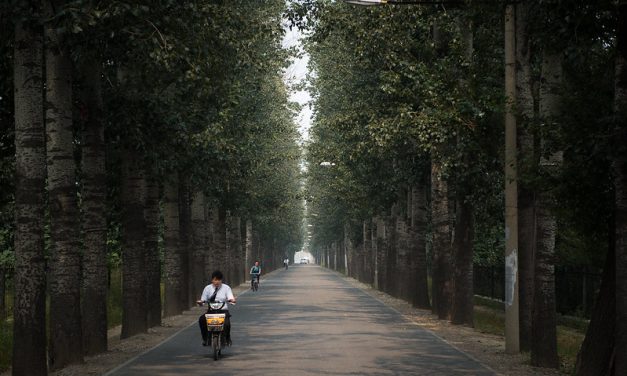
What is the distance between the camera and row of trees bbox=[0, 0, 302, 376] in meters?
14.2

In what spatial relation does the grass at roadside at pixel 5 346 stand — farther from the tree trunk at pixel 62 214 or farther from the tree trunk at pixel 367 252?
the tree trunk at pixel 367 252

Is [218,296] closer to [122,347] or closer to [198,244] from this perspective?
[122,347]

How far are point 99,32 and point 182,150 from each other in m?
8.83

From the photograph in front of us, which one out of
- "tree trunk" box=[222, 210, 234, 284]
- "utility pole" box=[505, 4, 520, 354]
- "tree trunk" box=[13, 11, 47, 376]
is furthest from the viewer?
"tree trunk" box=[222, 210, 234, 284]

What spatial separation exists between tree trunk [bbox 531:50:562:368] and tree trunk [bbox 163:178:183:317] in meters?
15.3

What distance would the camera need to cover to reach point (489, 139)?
72.5ft

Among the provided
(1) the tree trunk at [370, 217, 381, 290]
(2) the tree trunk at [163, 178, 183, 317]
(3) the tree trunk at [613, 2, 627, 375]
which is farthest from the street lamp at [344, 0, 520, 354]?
(1) the tree trunk at [370, 217, 381, 290]

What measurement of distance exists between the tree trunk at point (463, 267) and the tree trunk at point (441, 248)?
2.06 meters

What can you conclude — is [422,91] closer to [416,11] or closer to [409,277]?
[416,11]

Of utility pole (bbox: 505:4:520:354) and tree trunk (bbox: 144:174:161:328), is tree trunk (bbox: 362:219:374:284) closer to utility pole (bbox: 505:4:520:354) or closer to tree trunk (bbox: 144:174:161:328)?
tree trunk (bbox: 144:174:161:328)

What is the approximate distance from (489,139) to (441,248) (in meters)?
9.14

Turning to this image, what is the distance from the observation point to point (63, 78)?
54.8 feet

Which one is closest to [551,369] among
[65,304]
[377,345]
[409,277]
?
[377,345]

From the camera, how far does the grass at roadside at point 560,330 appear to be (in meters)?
19.3
